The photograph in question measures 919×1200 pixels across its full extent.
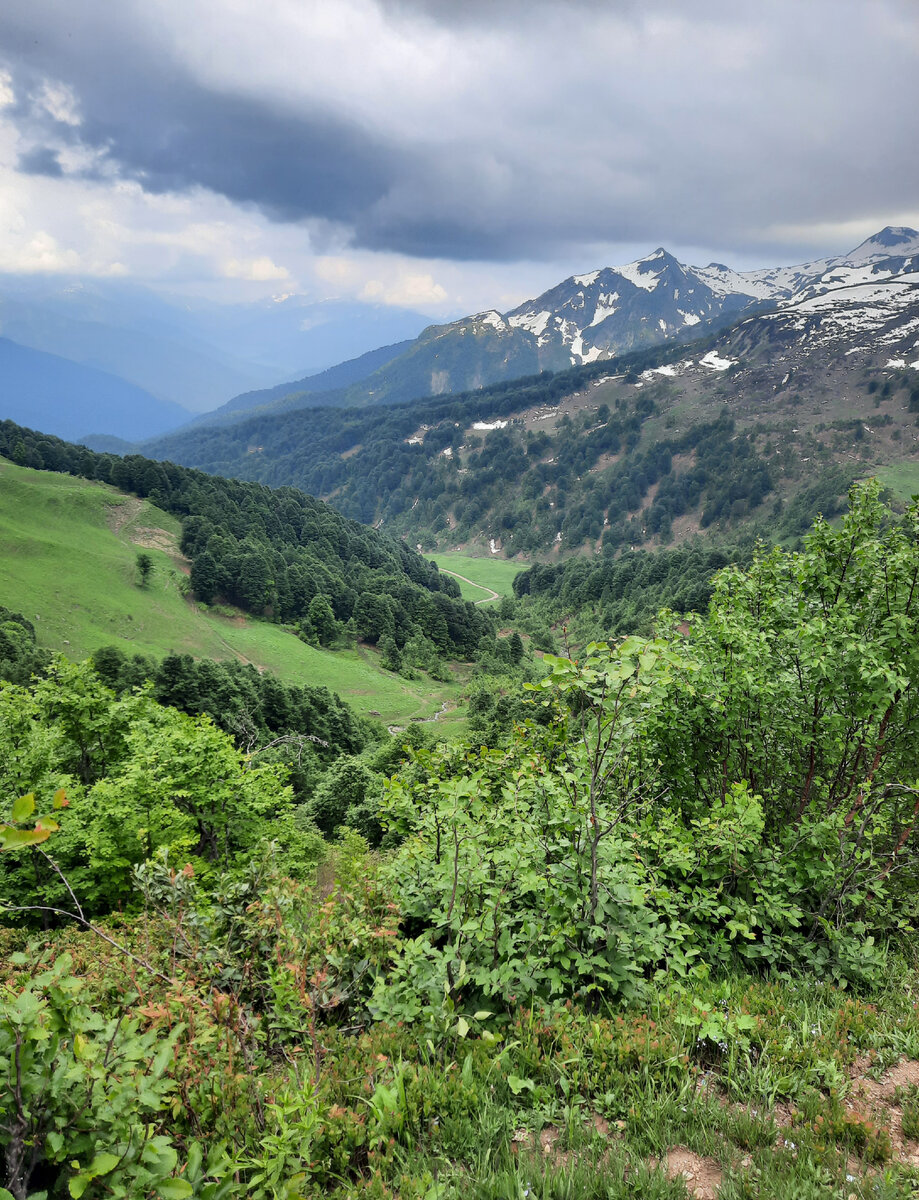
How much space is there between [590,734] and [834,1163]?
373 centimetres

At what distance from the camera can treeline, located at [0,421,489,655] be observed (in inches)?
4936

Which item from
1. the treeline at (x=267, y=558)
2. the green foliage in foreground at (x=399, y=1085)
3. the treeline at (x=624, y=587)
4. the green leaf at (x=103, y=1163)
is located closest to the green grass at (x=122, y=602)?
the treeline at (x=267, y=558)

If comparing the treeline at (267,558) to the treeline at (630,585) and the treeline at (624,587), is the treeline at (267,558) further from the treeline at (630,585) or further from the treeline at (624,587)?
the treeline at (630,585)

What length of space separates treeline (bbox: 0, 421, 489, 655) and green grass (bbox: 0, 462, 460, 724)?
6758mm

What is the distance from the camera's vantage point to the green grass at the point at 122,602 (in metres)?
87.9

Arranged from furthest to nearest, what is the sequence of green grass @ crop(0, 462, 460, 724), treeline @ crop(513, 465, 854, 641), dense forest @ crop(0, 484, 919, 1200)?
treeline @ crop(513, 465, 854, 641) → green grass @ crop(0, 462, 460, 724) → dense forest @ crop(0, 484, 919, 1200)

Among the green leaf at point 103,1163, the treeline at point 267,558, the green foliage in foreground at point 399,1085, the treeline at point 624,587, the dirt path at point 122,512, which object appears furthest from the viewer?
the treeline at point 624,587

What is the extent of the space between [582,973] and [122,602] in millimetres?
109483

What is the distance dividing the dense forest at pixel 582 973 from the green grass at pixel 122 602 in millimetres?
83130

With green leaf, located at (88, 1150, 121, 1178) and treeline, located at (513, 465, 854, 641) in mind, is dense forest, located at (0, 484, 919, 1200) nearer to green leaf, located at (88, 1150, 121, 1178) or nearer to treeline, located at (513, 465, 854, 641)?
green leaf, located at (88, 1150, 121, 1178)

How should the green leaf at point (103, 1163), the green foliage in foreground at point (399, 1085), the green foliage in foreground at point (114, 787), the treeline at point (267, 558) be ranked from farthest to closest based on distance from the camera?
1. the treeline at point (267, 558)
2. the green foliage in foreground at point (114, 787)
3. the green foliage in foreground at point (399, 1085)
4. the green leaf at point (103, 1163)

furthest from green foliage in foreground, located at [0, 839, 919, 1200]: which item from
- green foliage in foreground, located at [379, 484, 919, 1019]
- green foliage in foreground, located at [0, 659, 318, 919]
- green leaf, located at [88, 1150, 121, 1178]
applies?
green foliage in foreground, located at [0, 659, 318, 919]

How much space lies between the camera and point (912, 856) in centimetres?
800

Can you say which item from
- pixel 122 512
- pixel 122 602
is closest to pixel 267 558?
pixel 122 512
